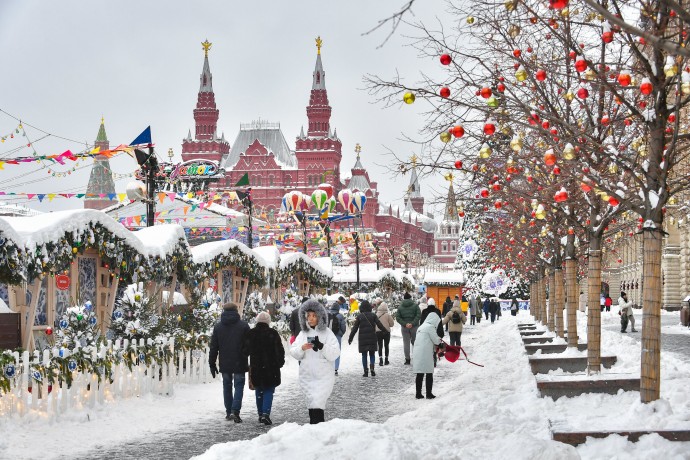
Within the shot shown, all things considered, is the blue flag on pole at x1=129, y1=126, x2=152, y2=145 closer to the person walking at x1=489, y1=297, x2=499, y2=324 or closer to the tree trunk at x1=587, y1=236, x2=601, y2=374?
the tree trunk at x1=587, y1=236, x2=601, y2=374

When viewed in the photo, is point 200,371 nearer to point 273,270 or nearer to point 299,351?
point 299,351

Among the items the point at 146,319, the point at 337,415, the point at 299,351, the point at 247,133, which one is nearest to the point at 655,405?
the point at 299,351

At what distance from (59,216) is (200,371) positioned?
4.20 meters

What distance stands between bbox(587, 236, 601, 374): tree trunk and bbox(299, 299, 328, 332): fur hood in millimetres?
4538

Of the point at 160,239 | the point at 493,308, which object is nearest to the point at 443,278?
the point at 493,308

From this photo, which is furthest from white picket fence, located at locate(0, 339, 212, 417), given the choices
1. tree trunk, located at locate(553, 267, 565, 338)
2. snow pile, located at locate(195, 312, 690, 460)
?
tree trunk, located at locate(553, 267, 565, 338)

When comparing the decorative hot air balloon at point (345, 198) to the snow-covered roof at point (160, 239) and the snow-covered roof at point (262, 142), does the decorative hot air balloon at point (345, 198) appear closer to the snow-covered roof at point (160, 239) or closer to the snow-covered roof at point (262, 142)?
the snow-covered roof at point (160, 239)

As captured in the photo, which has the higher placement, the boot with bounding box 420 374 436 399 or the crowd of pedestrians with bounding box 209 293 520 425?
the crowd of pedestrians with bounding box 209 293 520 425

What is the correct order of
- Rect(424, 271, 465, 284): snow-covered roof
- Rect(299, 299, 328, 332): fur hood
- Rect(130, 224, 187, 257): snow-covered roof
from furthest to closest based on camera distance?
Rect(424, 271, 465, 284): snow-covered roof, Rect(130, 224, 187, 257): snow-covered roof, Rect(299, 299, 328, 332): fur hood

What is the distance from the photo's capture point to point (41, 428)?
38.5 feet

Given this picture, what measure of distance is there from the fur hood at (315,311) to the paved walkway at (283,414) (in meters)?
1.59

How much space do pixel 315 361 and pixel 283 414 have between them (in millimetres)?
3122

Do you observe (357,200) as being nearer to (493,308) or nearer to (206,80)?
(493,308)

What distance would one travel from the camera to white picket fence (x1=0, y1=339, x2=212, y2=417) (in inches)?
466
